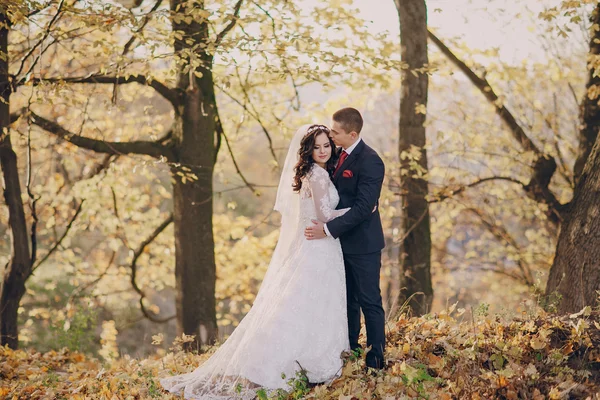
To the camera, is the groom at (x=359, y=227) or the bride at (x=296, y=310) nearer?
the bride at (x=296, y=310)

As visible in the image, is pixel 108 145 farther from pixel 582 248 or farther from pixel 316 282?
pixel 582 248

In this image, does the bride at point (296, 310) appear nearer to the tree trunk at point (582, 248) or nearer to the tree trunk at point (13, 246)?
the tree trunk at point (582, 248)

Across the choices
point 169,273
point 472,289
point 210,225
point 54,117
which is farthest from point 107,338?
point 472,289

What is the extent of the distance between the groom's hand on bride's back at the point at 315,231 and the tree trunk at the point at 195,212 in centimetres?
391

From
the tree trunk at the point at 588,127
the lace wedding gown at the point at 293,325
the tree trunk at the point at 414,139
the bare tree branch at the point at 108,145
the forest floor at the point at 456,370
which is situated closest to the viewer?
the forest floor at the point at 456,370

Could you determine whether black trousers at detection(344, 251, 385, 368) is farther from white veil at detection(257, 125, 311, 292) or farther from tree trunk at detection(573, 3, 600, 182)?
tree trunk at detection(573, 3, 600, 182)

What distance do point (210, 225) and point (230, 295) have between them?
888 cm

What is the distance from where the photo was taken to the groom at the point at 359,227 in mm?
4855

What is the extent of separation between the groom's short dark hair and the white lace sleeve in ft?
1.42

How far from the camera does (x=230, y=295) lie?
56.9 ft

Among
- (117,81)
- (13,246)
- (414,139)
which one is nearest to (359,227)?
(414,139)

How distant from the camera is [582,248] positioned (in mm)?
6141

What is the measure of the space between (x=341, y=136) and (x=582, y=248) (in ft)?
9.45

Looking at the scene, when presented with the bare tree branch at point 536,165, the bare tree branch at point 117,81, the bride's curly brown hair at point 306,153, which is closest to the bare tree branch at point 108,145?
the bare tree branch at point 117,81
